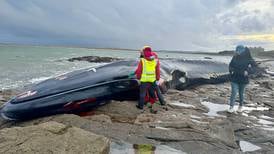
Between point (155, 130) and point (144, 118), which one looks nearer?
point (155, 130)

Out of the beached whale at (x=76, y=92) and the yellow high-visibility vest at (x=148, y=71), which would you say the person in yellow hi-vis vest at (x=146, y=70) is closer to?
the yellow high-visibility vest at (x=148, y=71)

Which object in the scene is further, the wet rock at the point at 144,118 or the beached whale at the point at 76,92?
the beached whale at the point at 76,92

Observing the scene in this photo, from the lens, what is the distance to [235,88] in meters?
8.67

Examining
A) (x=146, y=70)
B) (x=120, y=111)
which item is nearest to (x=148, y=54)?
(x=146, y=70)

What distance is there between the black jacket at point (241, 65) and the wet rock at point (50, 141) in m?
5.39

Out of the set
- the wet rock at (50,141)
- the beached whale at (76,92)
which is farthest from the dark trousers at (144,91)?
the wet rock at (50,141)

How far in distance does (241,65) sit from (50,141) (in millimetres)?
6087

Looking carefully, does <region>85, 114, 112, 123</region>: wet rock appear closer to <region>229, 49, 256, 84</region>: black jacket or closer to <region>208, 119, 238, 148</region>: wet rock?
<region>208, 119, 238, 148</region>: wet rock

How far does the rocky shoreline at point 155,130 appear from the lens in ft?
14.1

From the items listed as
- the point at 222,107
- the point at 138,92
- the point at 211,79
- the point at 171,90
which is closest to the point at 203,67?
the point at 211,79

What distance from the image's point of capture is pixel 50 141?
4.16m

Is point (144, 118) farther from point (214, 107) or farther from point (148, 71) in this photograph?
point (214, 107)

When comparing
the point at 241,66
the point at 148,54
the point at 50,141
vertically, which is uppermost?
the point at 148,54

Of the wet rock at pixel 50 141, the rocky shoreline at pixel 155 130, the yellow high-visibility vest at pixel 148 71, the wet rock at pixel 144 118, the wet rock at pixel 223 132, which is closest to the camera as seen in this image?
the wet rock at pixel 50 141
